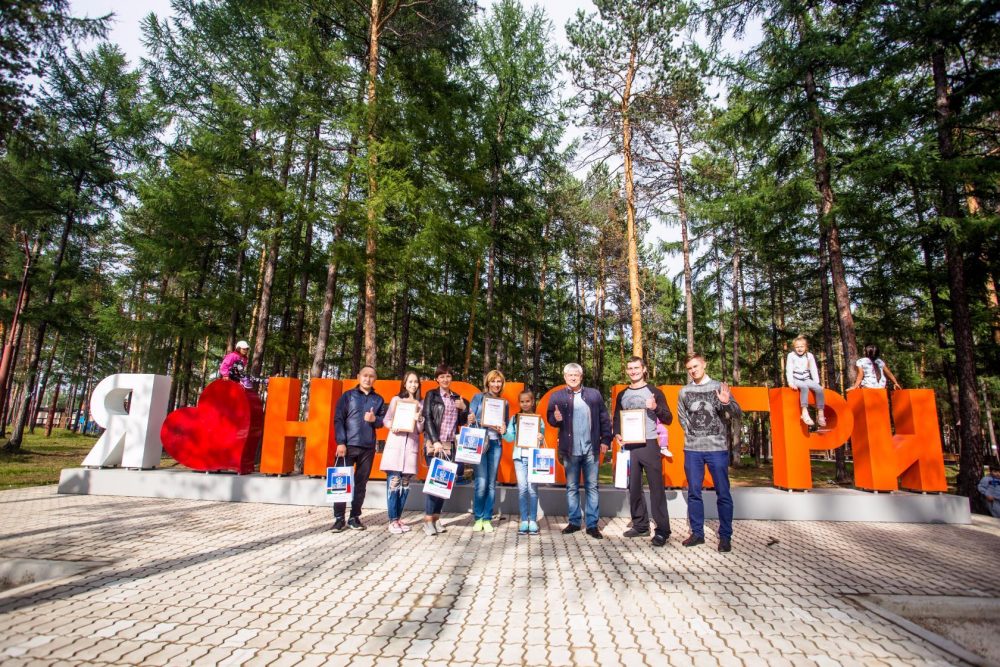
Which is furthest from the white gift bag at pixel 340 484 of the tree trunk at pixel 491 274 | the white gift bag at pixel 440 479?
the tree trunk at pixel 491 274

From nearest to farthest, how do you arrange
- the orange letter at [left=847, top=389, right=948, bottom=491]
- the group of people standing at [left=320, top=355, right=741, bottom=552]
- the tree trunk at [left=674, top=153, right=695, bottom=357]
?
the group of people standing at [left=320, top=355, right=741, bottom=552], the orange letter at [left=847, top=389, right=948, bottom=491], the tree trunk at [left=674, top=153, right=695, bottom=357]

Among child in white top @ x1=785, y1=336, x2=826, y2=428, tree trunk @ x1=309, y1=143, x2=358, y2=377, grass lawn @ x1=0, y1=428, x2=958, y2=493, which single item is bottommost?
grass lawn @ x1=0, y1=428, x2=958, y2=493

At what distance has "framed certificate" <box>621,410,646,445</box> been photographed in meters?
5.40

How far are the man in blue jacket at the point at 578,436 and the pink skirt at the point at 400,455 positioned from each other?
5.83 ft

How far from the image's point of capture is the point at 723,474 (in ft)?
16.4

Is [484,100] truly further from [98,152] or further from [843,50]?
[98,152]

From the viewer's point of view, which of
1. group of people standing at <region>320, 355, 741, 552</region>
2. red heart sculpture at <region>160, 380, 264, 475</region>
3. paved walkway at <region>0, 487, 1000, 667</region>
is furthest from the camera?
red heart sculpture at <region>160, 380, 264, 475</region>

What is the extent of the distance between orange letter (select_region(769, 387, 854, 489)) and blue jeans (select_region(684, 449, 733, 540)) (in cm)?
304

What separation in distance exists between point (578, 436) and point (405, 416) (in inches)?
84.9

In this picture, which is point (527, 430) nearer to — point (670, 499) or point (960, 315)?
point (670, 499)

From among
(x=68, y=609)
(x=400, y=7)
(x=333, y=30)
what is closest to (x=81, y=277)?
(x=333, y=30)

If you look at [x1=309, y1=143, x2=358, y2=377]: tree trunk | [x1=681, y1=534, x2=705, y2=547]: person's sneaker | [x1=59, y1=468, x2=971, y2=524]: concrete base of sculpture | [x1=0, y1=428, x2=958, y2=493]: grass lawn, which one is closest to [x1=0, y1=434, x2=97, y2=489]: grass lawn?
[x1=0, y1=428, x2=958, y2=493]: grass lawn

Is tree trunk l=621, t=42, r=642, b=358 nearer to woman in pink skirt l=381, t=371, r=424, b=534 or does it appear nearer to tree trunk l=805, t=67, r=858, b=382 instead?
Result: tree trunk l=805, t=67, r=858, b=382

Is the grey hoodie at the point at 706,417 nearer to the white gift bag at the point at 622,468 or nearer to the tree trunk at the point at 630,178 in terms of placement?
the white gift bag at the point at 622,468
